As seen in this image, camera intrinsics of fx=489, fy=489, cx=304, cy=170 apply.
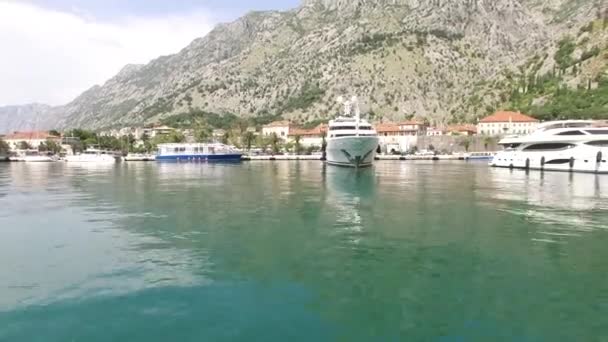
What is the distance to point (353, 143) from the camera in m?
87.9

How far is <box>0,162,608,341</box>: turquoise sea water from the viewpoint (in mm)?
13070

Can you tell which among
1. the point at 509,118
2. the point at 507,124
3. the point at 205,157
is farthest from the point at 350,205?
the point at 507,124

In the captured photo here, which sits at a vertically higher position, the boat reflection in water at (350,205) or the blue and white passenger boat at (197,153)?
the blue and white passenger boat at (197,153)

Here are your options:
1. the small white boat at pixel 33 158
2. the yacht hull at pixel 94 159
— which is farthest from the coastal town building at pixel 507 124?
the small white boat at pixel 33 158

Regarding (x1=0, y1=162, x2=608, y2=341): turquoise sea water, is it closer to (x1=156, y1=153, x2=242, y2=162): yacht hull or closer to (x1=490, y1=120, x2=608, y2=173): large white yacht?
(x1=490, y1=120, x2=608, y2=173): large white yacht

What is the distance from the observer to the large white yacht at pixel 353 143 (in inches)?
3455

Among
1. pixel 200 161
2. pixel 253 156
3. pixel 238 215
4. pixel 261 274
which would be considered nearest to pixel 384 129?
pixel 253 156

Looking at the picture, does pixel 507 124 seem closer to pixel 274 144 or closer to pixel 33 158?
pixel 274 144

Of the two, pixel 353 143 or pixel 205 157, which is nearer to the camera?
pixel 353 143

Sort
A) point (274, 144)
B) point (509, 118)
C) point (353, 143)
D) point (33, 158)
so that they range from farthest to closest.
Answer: point (274, 144), point (509, 118), point (33, 158), point (353, 143)

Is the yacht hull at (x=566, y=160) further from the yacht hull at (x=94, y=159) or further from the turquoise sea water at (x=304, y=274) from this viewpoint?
the yacht hull at (x=94, y=159)

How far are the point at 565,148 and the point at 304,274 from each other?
78.6m

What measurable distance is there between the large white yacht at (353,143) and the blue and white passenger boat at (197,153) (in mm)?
55986

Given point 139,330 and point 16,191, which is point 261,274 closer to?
point 139,330
